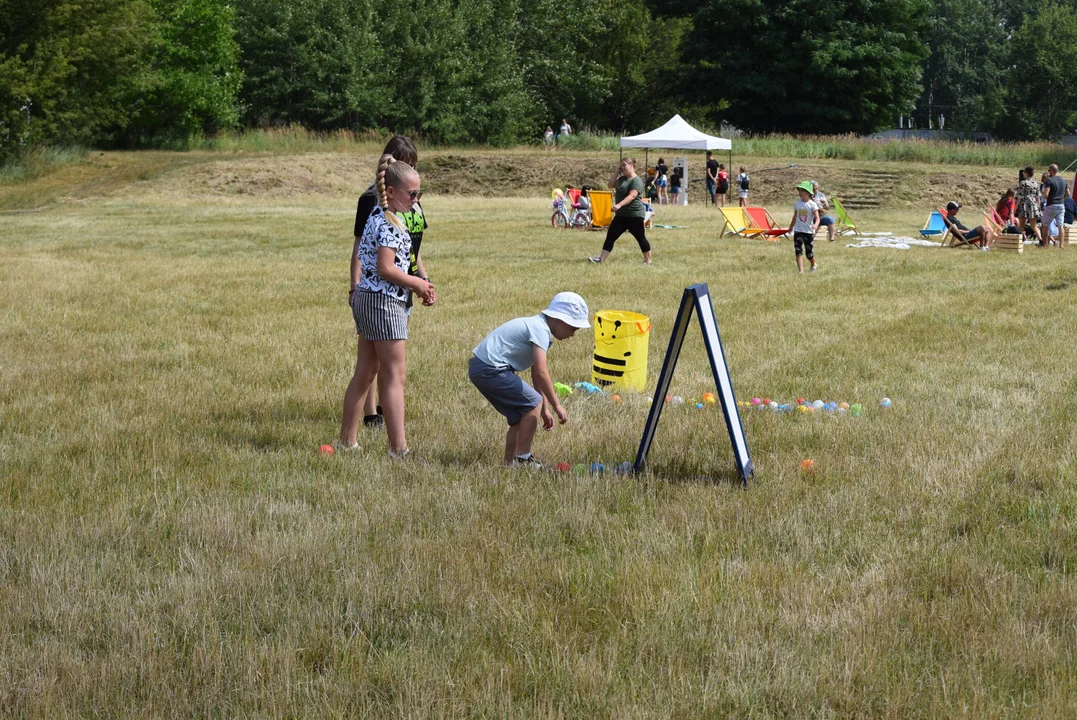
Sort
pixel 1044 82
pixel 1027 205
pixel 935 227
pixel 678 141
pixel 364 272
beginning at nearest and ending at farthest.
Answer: pixel 364 272 → pixel 1027 205 → pixel 935 227 → pixel 678 141 → pixel 1044 82

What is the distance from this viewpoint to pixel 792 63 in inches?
2373

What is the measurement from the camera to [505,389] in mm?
6266

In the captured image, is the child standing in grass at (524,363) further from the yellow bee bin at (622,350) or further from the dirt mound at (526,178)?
the dirt mound at (526,178)

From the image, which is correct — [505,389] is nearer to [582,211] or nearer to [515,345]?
[515,345]

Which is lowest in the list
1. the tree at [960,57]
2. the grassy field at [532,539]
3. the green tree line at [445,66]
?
the grassy field at [532,539]

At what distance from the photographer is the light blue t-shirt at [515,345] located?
6203 millimetres

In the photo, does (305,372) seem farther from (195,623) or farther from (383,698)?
(383,698)

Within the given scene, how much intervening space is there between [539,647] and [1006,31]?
13182 cm

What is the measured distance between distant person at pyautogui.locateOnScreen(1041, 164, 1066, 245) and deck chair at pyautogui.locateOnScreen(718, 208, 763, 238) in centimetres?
570

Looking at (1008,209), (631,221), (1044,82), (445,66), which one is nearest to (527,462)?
(631,221)

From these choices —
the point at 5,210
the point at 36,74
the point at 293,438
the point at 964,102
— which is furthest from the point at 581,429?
the point at 964,102

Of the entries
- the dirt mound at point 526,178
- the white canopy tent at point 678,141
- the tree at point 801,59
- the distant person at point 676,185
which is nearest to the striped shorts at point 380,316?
the white canopy tent at point 678,141

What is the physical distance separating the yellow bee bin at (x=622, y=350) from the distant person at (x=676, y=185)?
31035 millimetres

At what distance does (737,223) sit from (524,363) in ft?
62.9
